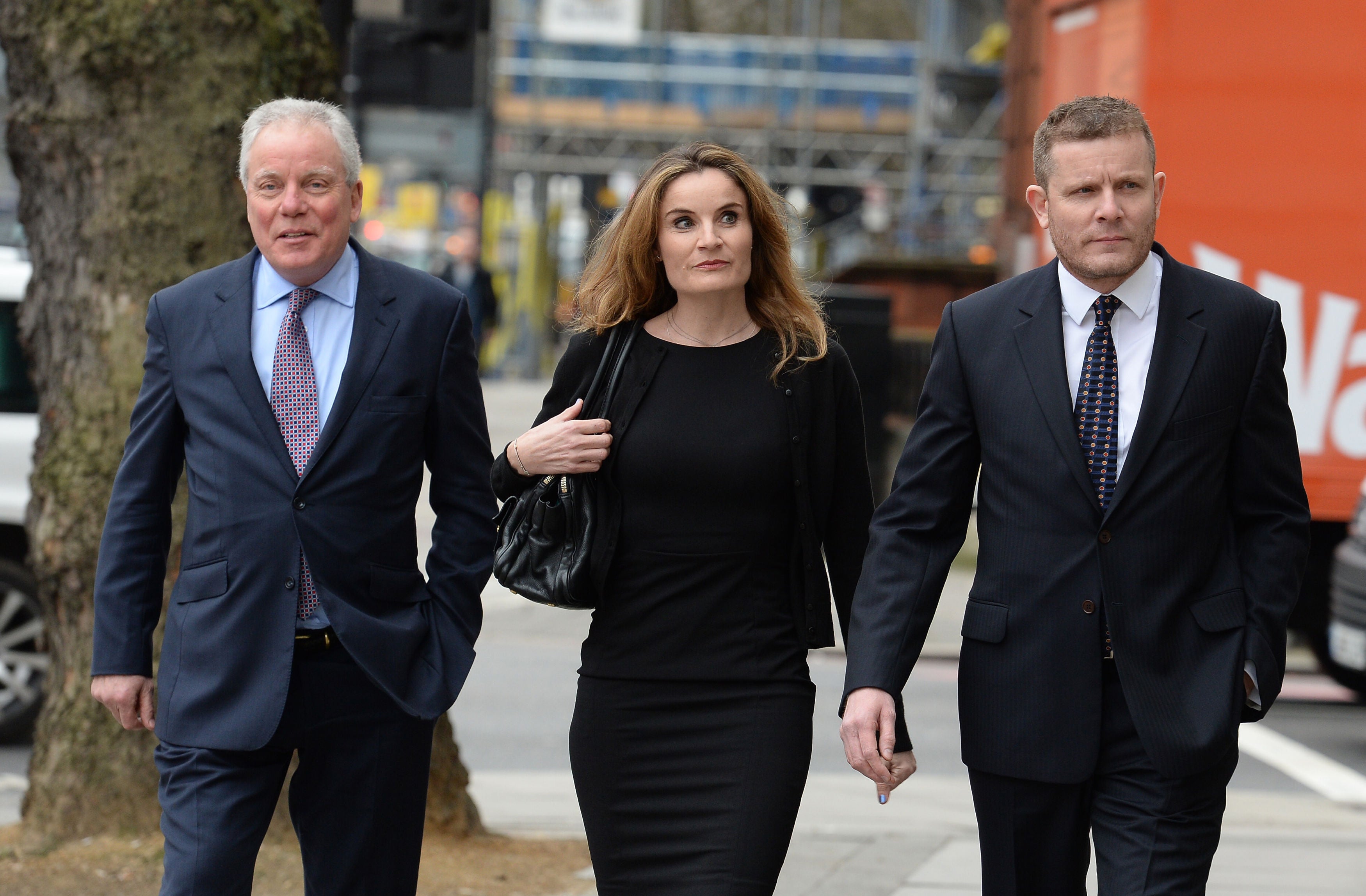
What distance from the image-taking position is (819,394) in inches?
145

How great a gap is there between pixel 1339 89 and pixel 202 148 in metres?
5.75

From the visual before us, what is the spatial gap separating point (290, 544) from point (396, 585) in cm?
23

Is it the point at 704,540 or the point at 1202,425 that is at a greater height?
the point at 1202,425

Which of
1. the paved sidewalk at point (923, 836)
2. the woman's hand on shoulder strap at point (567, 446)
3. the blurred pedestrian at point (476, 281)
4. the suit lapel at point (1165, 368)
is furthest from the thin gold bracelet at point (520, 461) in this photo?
the blurred pedestrian at point (476, 281)

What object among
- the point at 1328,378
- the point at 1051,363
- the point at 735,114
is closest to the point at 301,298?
the point at 1051,363

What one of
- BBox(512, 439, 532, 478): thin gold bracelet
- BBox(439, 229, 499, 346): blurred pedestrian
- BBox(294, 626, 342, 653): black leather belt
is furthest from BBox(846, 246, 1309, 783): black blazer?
BBox(439, 229, 499, 346): blurred pedestrian

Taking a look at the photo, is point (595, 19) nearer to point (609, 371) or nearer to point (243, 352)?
point (609, 371)

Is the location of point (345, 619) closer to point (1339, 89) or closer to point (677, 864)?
point (677, 864)

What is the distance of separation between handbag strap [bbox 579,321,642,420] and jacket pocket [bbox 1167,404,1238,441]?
1.11 meters

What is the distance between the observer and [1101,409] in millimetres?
3215

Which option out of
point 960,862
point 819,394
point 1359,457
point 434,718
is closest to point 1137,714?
point 819,394

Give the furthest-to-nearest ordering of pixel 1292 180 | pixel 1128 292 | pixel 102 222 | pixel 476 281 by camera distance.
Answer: pixel 476 281
pixel 1292 180
pixel 102 222
pixel 1128 292

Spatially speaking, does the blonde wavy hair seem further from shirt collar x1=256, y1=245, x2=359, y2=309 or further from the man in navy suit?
shirt collar x1=256, y1=245, x2=359, y2=309

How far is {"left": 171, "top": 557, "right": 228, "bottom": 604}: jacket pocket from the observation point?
3.41 metres
